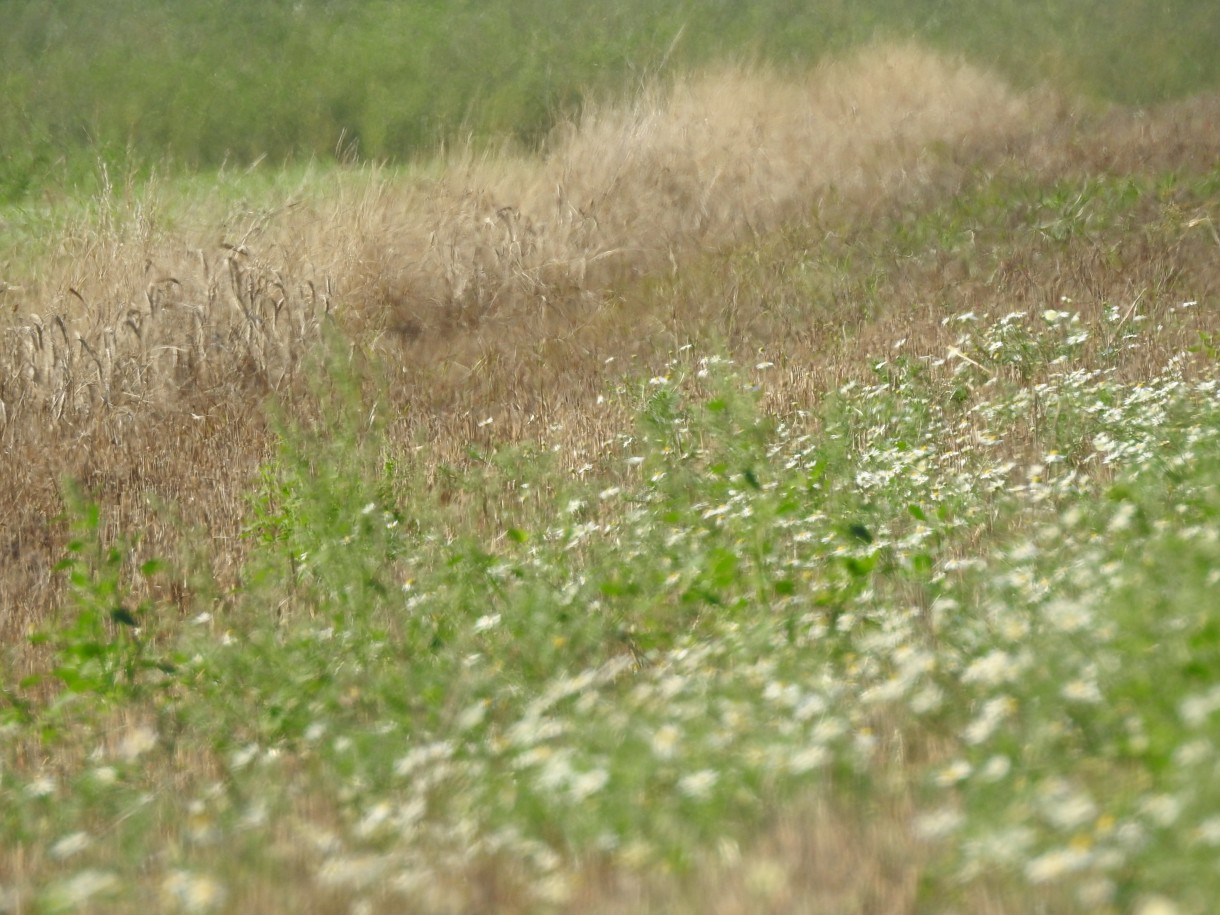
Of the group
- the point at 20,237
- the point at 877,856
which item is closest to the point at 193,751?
the point at 877,856

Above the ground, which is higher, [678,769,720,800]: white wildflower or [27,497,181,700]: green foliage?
[678,769,720,800]: white wildflower

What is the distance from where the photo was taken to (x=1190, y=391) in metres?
5.53

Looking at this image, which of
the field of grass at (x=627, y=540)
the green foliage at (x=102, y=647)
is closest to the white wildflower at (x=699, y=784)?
the field of grass at (x=627, y=540)

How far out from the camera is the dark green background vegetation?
15.2 m

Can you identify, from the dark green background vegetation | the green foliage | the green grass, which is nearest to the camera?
the green grass

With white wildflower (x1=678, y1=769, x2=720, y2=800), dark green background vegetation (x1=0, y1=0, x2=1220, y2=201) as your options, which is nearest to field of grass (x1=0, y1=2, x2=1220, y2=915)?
white wildflower (x1=678, y1=769, x2=720, y2=800)

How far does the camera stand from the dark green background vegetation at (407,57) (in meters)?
15.2

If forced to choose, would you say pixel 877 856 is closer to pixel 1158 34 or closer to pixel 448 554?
pixel 448 554

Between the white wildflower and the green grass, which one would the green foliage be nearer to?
the green grass

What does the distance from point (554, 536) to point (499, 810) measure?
2.35 meters

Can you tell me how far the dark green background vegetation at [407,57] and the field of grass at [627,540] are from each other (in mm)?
3670

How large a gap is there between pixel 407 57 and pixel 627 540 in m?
17.6

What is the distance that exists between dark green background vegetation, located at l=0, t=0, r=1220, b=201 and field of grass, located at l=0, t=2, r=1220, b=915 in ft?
12.0

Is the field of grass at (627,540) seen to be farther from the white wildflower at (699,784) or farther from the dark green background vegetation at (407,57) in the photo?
the dark green background vegetation at (407,57)
